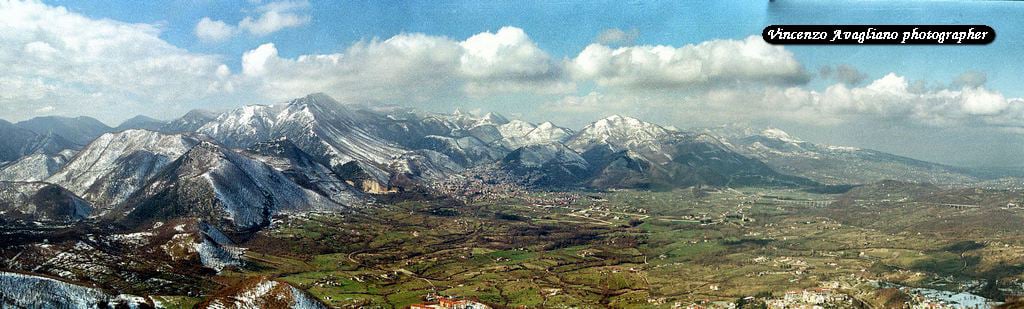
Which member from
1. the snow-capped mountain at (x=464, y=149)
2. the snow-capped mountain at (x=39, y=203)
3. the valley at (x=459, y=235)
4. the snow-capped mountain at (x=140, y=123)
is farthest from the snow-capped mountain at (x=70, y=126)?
the snow-capped mountain at (x=39, y=203)

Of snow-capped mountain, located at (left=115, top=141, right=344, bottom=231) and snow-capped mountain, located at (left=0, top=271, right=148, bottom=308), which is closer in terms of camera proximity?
snow-capped mountain, located at (left=0, top=271, right=148, bottom=308)

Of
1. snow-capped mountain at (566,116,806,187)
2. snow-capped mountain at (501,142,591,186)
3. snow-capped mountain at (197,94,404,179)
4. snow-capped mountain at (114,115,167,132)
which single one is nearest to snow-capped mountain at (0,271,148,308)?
snow-capped mountain at (566,116,806,187)

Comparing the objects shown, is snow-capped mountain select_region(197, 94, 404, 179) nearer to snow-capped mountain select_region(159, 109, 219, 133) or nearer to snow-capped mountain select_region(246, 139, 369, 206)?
snow-capped mountain select_region(159, 109, 219, 133)

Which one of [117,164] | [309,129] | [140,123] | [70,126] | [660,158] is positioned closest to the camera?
[117,164]

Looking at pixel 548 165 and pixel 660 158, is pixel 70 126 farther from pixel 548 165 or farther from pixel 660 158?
pixel 660 158

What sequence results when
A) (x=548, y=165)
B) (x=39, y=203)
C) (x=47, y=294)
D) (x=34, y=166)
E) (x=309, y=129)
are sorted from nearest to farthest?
1. (x=47, y=294)
2. (x=39, y=203)
3. (x=34, y=166)
4. (x=309, y=129)
5. (x=548, y=165)

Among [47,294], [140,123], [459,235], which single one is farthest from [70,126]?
[47,294]

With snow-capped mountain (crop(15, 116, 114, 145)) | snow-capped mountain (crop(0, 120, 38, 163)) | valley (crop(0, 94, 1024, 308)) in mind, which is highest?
snow-capped mountain (crop(15, 116, 114, 145))
